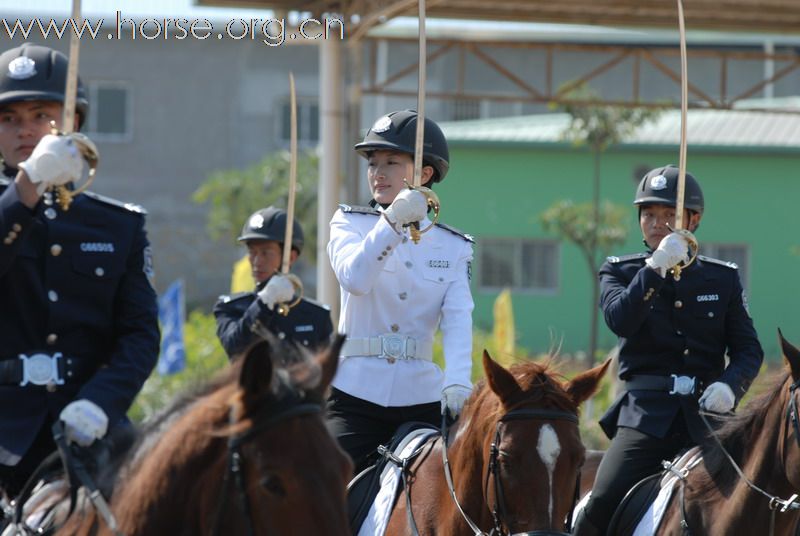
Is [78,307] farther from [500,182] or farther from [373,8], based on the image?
[500,182]

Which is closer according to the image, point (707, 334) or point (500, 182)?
point (707, 334)

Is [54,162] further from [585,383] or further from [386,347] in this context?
[386,347]

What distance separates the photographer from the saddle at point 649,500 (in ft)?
21.8

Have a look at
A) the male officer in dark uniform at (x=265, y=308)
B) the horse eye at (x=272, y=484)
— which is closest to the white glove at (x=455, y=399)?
the horse eye at (x=272, y=484)

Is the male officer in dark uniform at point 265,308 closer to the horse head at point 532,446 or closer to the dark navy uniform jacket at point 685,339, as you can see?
the dark navy uniform jacket at point 685,339

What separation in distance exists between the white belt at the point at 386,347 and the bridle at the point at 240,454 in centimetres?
244

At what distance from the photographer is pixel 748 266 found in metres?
30.8

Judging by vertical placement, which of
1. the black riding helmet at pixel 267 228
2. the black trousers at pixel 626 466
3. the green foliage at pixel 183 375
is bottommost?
the green foliage at pixel 183 375

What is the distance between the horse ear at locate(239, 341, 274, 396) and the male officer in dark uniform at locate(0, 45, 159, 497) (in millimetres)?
748

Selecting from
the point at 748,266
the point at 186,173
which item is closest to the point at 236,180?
the point at 186,173

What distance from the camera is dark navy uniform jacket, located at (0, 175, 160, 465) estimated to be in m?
4.16

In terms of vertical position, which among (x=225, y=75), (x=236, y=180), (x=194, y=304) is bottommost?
(x=194, y=304)

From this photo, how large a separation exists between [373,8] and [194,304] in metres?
22.2

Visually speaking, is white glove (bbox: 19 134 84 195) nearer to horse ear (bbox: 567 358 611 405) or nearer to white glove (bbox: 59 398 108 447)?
white glove (bbox: 59 398 108 447)
